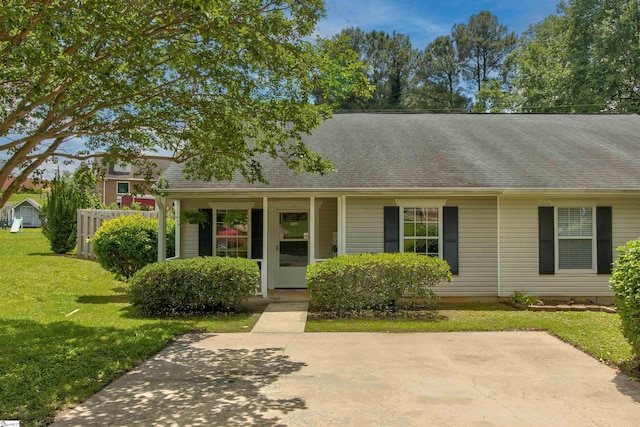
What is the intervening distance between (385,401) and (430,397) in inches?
19.4

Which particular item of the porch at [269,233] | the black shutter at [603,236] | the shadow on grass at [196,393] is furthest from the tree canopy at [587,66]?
the shadow on grass at [196,393]

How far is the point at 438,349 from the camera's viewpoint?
264 inches

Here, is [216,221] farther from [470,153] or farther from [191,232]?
[470,153]

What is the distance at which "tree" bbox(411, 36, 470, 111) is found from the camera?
127ft

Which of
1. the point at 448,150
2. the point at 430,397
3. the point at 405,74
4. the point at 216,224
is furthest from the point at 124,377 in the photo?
the point at 405,74

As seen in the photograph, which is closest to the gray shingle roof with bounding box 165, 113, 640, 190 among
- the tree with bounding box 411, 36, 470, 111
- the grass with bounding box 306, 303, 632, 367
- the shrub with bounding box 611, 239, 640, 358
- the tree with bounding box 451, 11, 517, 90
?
the grass with bounding box 306, 303, 632, 367

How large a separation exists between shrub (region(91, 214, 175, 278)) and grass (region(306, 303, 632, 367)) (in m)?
5.50

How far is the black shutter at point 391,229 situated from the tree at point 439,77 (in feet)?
97.2

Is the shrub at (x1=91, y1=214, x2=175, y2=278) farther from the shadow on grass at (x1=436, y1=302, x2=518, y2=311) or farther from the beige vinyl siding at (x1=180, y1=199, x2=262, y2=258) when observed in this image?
the shadow on grass at (x1=436, y1=302, x2=518, y2=311)

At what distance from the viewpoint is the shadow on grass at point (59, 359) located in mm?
4598

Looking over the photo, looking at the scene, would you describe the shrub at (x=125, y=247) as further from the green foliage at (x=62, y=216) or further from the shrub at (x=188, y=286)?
the green foliage at (x=62, y=216)

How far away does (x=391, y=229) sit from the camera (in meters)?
10.7

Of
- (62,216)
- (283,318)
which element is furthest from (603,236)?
(62,216)

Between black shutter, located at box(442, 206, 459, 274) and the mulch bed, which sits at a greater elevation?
black shutter, located at box(442, 206, 459, 274)
